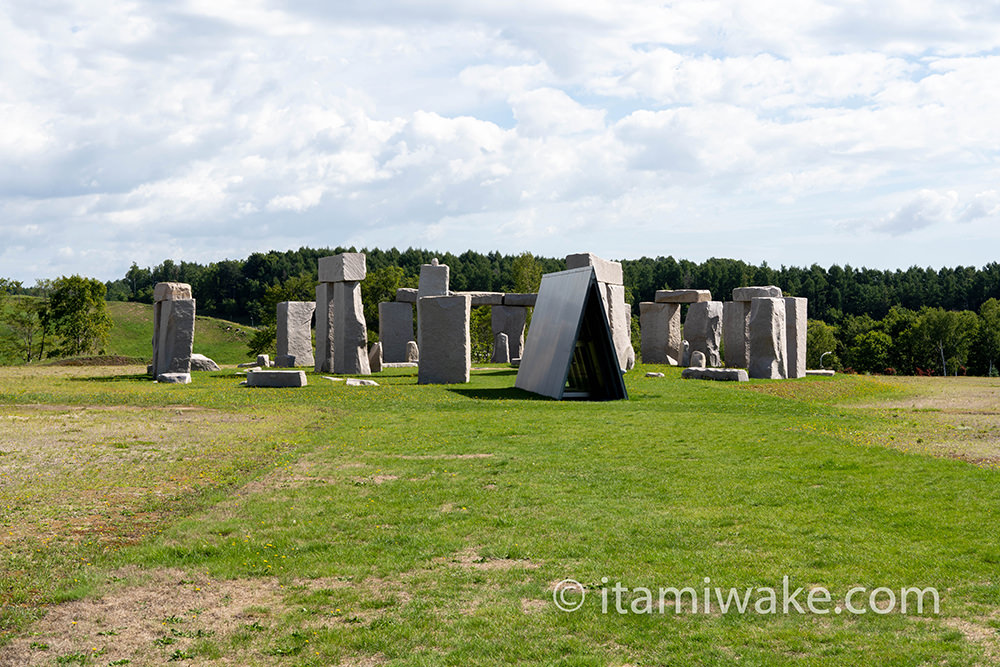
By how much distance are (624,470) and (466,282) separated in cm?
7307

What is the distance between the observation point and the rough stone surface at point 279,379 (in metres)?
21.4

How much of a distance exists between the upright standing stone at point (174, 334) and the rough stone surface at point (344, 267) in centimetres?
440

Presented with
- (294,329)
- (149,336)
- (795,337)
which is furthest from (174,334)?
(149,336)

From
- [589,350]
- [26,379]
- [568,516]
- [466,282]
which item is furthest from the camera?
[466,282]

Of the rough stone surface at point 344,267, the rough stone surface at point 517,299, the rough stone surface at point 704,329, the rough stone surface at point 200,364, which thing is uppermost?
the rough stone surface at point 344,267

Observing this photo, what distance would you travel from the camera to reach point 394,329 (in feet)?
114

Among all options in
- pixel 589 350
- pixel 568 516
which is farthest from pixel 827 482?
pixel 589 350

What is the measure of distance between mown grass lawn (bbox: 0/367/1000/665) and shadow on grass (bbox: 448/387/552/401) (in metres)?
5.37

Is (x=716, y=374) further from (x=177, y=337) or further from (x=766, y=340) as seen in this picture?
(x=177, y=337)

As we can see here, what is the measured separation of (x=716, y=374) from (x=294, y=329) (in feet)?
54.4

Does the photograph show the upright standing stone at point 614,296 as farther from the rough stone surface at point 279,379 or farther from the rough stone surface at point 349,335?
the rough stone surface at point 279,379

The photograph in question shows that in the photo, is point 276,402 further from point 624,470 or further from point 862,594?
point 862,594

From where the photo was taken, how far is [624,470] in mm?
9680

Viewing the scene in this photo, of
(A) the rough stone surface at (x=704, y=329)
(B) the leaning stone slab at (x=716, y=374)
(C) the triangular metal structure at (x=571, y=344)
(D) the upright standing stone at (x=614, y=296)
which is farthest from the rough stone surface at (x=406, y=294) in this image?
(C) the triangular metal structure at (x=571, y=344)
